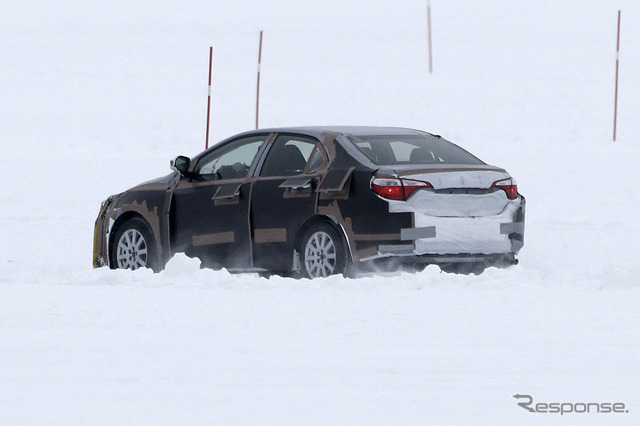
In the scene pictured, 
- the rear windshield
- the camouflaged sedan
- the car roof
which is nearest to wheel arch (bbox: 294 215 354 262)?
the camouflaged sedan

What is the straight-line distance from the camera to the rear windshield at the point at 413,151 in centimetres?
1078

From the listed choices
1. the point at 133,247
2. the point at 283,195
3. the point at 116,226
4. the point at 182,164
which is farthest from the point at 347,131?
the point at 116,226

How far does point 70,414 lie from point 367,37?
32715 millimetres

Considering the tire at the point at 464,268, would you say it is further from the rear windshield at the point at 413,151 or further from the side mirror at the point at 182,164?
the side mirror at the point at 182,164

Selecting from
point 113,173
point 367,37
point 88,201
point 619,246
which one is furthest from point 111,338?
point 367,37

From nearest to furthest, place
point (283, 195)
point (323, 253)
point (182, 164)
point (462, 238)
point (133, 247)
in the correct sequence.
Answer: point (462, 238)
point (323, 253)
point (283, 195)
point (182, 164)
point (133, 247)

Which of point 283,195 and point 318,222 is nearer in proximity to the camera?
point 318,222

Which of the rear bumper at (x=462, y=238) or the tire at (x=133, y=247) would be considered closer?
the rear bumper at (x=462, y=238)

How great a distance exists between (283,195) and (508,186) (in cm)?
167

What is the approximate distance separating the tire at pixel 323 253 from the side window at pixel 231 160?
3.16 feet

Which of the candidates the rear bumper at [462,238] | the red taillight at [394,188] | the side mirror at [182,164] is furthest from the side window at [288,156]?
the rear bumper at [462,238]

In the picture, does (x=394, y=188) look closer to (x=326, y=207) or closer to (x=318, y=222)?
(x=326, y=207)

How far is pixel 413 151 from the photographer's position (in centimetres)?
1096

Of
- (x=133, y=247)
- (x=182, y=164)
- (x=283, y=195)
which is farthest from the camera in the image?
(x=133, y=247)
